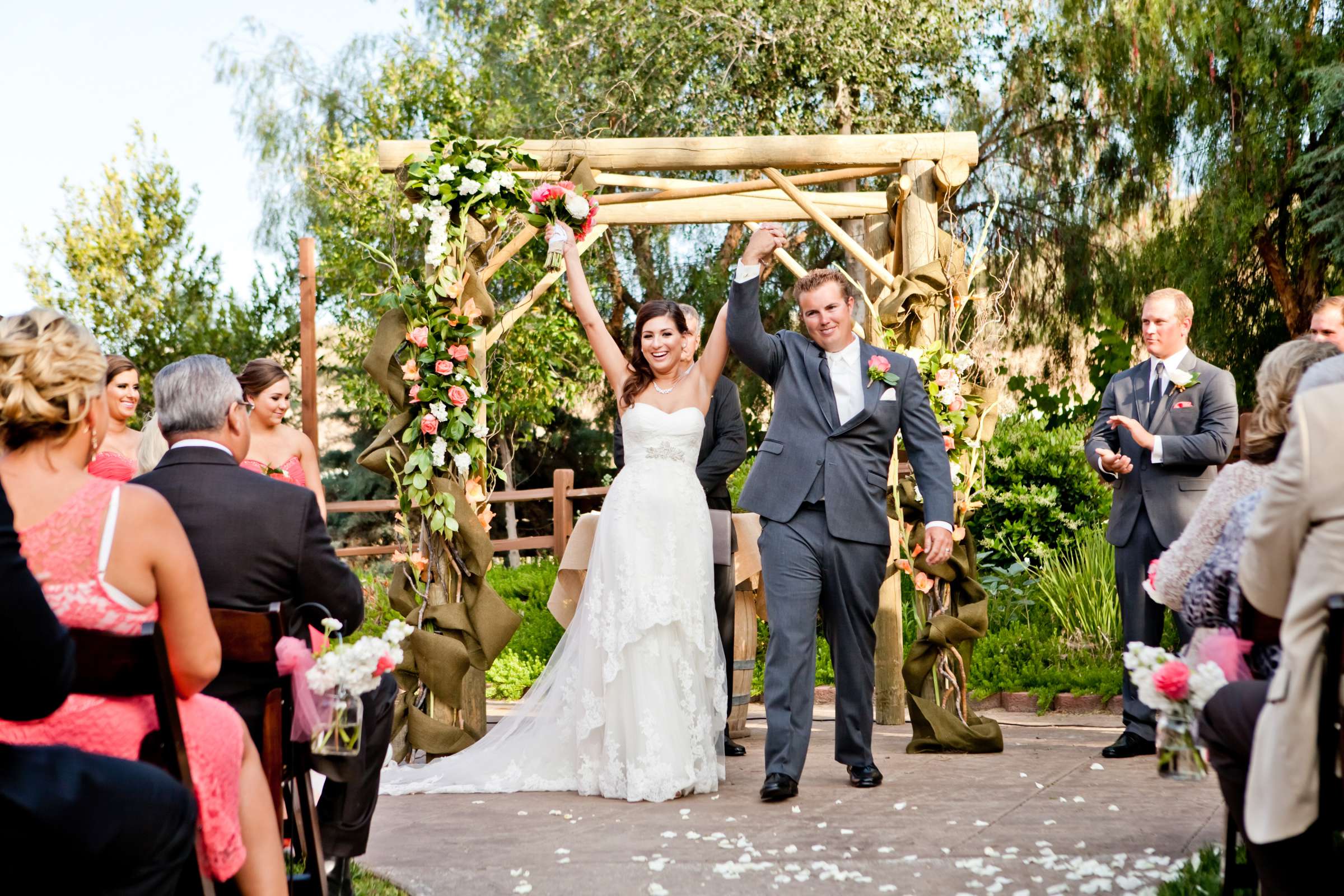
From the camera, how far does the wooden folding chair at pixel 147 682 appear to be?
2.54 m

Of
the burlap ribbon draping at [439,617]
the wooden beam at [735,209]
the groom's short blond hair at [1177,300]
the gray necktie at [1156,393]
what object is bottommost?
the burlap ribbon draping at [439,617]

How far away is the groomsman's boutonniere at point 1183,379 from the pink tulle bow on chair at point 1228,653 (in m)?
2.74

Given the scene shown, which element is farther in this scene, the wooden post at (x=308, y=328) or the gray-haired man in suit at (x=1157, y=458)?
the wooden post at (x=308, y=328)

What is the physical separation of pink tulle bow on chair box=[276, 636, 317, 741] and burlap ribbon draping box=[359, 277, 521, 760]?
2.74 m

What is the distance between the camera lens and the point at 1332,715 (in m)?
2.51

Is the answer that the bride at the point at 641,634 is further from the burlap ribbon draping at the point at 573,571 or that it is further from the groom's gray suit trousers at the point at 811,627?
the burlap ribbon draping at the point at 573,571

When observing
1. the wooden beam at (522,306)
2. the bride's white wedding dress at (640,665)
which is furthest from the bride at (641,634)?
the wooden beam at (522,306)

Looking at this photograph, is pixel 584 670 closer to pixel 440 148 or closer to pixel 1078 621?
pixel 440 148

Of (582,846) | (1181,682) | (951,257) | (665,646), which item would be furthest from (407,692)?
(1181,682)

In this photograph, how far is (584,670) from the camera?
18.1 feet

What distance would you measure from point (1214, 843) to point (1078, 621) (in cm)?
443

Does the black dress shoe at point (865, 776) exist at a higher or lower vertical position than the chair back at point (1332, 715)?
lower

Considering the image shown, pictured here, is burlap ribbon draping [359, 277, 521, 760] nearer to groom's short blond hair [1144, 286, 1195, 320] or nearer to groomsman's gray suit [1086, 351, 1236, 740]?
groomsman's gray suit [1086, 351, 1236, 740]

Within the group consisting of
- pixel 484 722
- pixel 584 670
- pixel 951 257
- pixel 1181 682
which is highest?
pixel 951 257
